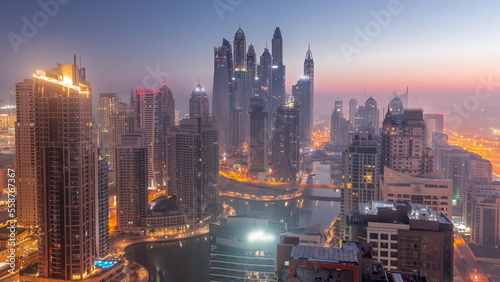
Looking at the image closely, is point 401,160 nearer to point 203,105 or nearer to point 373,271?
point 373,271

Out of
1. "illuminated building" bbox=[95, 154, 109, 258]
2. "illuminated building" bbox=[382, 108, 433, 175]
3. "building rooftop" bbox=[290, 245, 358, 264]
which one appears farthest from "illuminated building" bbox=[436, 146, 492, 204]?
"building rooftop" bbox=[290, 245, 358, 264]

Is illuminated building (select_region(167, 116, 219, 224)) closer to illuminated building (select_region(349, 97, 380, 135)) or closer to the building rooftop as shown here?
the building rooftop

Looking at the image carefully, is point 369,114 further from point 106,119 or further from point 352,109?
point 106,119

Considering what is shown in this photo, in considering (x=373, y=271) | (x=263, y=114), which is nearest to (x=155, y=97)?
(x=263, y=114)

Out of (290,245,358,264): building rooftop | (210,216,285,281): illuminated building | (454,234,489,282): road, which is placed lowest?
(454,234,489,282): road

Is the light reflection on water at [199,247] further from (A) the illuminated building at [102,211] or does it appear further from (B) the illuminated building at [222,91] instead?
(B) the illuminated building at [222,91]

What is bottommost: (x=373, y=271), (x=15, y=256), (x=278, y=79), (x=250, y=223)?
(x=15, y=256)

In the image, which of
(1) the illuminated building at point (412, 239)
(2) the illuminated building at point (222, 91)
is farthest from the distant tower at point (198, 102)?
(1) the illuminated building at point (412, 239)
